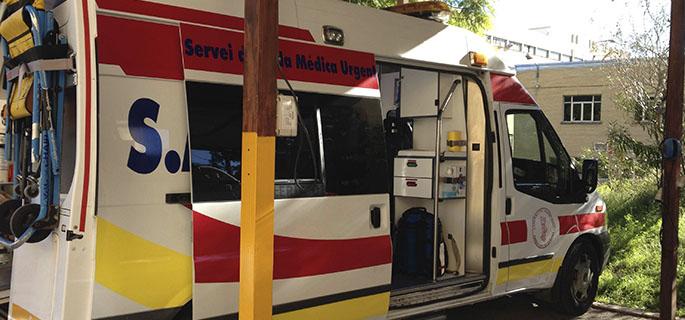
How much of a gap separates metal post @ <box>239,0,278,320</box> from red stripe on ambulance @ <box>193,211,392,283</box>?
0.45m

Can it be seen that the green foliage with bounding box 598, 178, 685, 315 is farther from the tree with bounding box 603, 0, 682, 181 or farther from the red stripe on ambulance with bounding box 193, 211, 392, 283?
the red stripe on ambulance with bounding box 193, 211, 392, 283

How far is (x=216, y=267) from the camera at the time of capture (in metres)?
3.54

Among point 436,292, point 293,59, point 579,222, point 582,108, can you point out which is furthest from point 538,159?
point 582,108

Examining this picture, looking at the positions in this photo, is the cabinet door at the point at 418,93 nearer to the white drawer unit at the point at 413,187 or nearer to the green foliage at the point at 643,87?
the white drawer unit at the point at 413,187

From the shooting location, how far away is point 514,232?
18.2 ft

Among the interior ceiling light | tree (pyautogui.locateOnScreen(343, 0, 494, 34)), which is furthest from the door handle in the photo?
tree (pyautogui.locateOnScreen(343, 0, 494, 34))

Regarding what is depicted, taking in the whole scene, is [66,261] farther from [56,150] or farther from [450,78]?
[450,78]

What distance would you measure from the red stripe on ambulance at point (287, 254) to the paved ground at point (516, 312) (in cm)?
214

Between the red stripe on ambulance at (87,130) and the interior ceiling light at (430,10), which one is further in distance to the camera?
the interior ceiling light at (430,10)

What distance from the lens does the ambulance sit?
323 centimetres

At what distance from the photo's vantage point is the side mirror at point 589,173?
20.1 ft

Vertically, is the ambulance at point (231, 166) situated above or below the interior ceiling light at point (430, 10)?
below

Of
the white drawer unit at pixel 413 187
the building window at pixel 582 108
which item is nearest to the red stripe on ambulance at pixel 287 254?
the white drawer unit at pixel 413 187

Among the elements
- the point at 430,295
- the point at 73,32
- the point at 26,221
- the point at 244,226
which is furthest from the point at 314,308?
the point at 73,32
